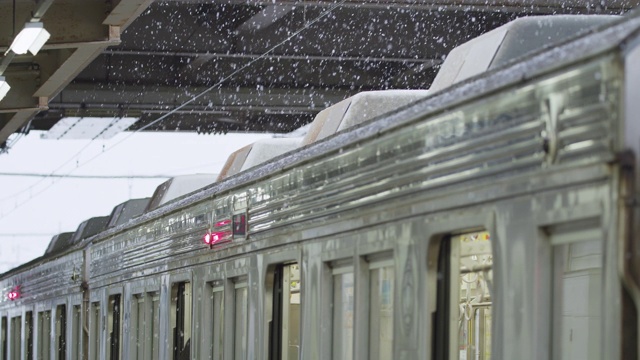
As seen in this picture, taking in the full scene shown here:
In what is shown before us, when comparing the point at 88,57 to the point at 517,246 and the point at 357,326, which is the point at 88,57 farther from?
the point at 517,246

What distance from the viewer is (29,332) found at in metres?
18.5

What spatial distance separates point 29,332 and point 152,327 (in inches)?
336

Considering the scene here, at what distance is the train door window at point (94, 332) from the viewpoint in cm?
1288

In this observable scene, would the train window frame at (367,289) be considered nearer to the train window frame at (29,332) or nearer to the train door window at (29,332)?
the train window frame at (29,332)

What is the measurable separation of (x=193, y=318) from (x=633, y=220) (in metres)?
5.62

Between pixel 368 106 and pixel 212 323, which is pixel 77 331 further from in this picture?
pixel 368 106

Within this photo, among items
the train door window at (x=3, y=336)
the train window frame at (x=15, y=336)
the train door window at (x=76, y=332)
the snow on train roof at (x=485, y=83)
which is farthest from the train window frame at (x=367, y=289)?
the train door window at (x=3, y=336)

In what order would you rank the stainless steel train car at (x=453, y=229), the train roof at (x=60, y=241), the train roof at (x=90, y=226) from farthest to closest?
the train roof at (x=60, y=241)
the train roof at (x=90, y=226)
the stainless steel train car at (x=453, y=229)

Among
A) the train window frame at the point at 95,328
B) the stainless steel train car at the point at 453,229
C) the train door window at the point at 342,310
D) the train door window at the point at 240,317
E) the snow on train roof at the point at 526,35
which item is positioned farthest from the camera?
the train window frame at the point at 95,328

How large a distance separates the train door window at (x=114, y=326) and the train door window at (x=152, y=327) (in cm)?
129

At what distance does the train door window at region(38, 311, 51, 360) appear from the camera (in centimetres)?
1630

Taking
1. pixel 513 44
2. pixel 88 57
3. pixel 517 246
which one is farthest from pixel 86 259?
pixel 517 246

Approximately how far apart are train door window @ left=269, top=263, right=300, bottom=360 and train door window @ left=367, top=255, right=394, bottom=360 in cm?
121

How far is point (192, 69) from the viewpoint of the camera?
67.9ft
